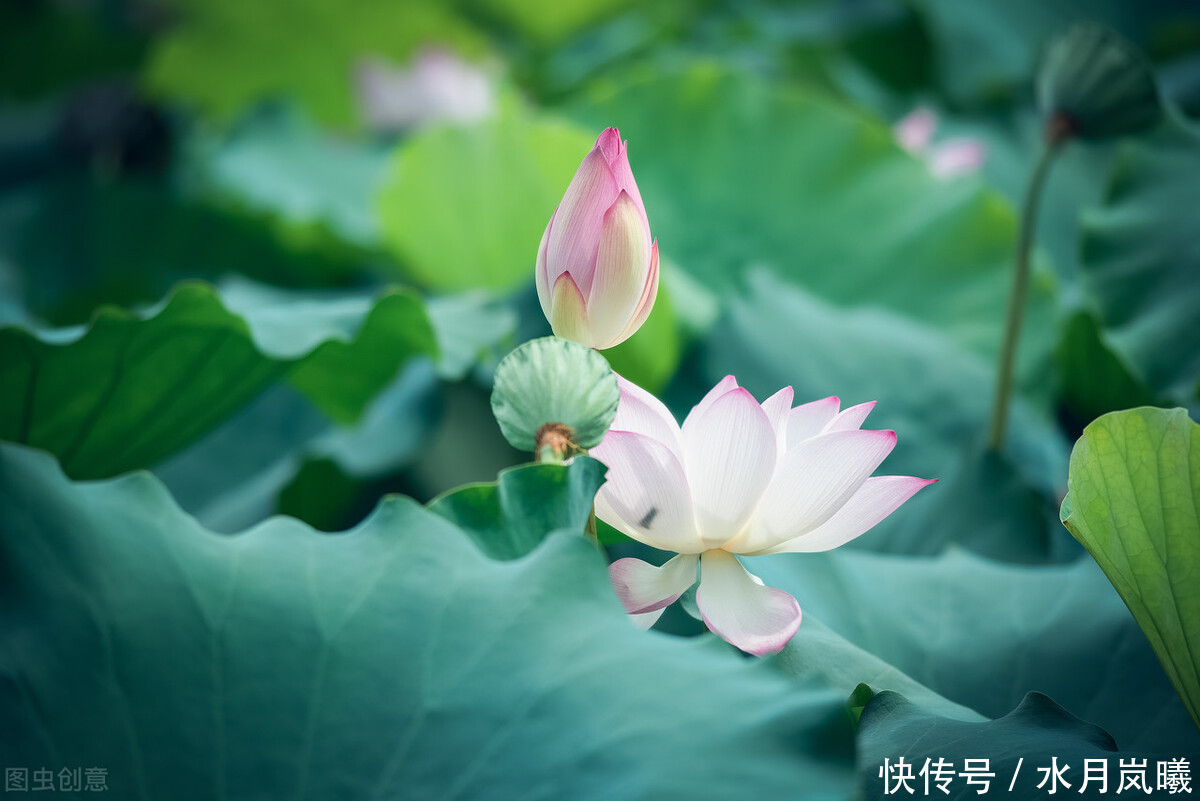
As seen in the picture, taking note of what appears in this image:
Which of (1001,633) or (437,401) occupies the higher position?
(1001,633)

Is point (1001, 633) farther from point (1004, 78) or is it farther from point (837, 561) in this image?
point (1004, 78)

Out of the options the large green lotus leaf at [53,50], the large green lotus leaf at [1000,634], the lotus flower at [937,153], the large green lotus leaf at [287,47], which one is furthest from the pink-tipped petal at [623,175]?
the large green lotus leaf at [53,50]

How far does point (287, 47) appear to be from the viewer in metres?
2.04

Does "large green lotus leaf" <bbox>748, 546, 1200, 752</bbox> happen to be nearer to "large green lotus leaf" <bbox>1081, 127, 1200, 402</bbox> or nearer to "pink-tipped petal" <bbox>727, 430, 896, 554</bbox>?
"pink-tipped petal" <bbox>727, 430, 896, 554</bbox>

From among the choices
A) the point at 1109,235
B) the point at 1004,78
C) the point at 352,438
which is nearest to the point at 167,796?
the point at 352,438

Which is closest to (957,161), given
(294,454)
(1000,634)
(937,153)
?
(937,153)

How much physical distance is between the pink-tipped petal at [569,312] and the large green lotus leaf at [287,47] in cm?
162

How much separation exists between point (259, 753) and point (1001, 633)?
42 cm

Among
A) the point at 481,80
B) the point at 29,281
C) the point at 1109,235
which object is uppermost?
the point at 1109,235

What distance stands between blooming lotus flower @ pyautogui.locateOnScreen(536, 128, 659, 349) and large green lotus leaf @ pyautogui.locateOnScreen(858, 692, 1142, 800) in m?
0.20

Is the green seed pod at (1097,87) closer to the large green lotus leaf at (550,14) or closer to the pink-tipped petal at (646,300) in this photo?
the pink-tipped petal at (646,300)

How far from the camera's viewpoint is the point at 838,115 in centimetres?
110

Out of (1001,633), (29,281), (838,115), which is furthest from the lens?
(29,281)

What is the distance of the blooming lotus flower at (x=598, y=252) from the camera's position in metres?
0.37
